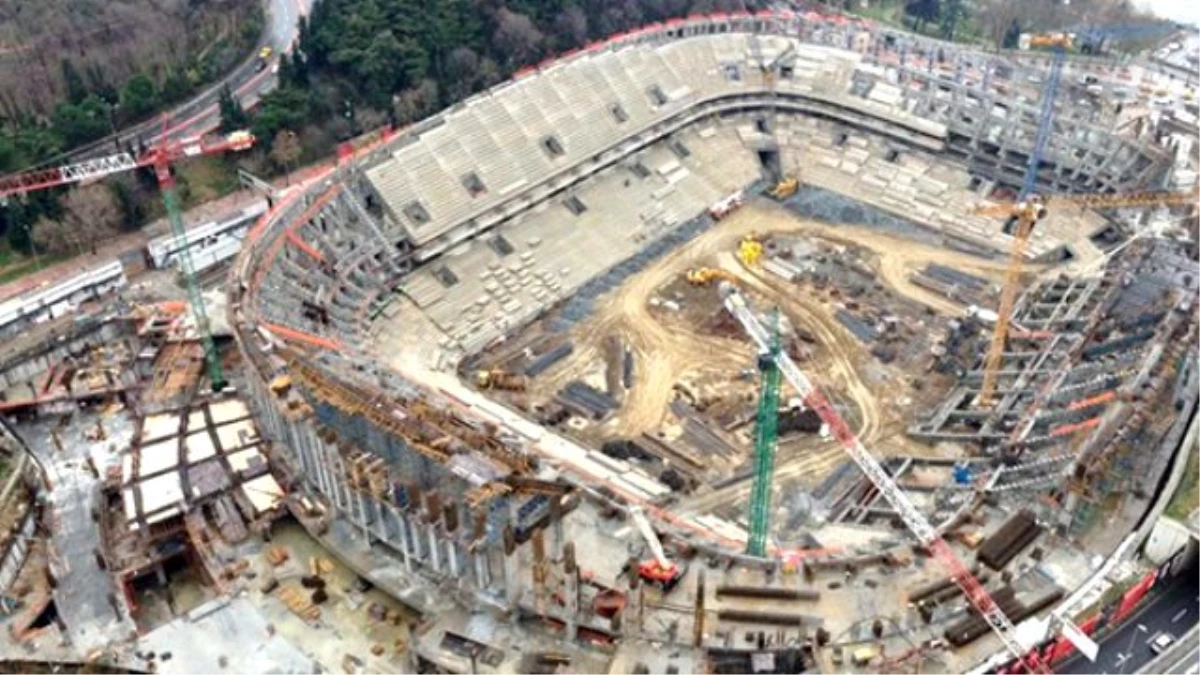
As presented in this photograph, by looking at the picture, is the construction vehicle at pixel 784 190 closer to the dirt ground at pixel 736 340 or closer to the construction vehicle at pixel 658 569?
the dirt ground at pixel 736 340

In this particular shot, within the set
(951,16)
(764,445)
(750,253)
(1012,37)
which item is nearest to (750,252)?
(750,253)

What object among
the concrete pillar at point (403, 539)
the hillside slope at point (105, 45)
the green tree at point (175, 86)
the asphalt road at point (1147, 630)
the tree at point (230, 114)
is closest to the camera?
the asphalt road at point (1147, 630)

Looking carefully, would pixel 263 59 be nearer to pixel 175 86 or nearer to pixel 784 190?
pixel 175 86

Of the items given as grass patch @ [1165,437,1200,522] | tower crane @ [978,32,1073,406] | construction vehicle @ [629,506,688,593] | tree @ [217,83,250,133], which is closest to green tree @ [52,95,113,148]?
tree @ [217,83,250,133]

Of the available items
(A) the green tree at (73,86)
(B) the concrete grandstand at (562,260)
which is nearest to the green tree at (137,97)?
(A) the green tree at (73,86)

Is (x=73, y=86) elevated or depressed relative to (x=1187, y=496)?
elevated

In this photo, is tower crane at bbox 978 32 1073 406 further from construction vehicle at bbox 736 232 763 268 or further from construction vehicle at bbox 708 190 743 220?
construction vehicle at bbox 708 190 743 220
